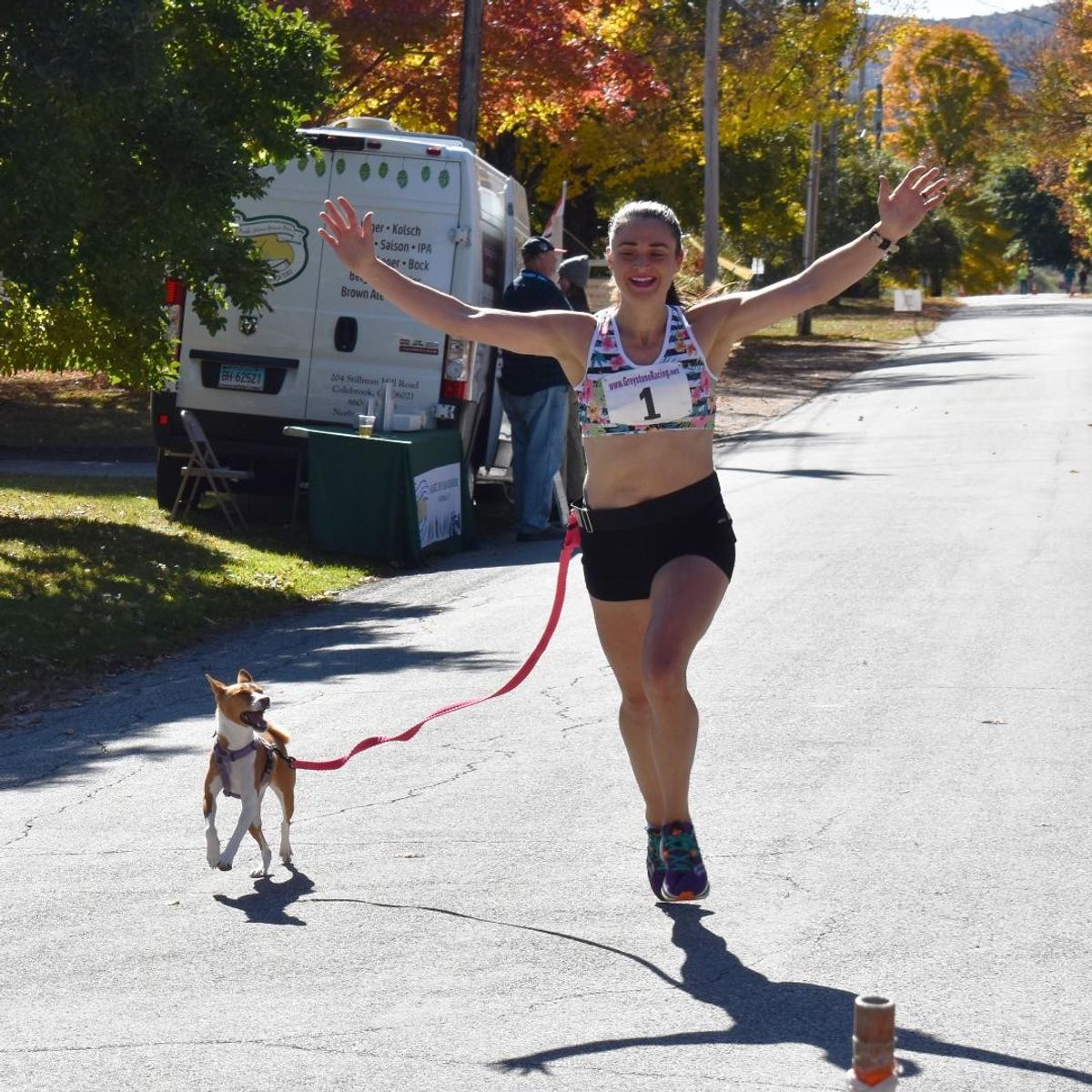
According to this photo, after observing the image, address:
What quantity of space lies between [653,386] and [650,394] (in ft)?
0.08

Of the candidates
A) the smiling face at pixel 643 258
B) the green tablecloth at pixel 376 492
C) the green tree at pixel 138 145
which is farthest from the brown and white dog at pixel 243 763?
the green tablecloth at pixel 376 492

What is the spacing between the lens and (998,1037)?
4293 mm

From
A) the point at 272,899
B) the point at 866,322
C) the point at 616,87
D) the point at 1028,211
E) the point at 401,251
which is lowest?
the point at 272,899

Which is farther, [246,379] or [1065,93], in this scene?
[1065,93]

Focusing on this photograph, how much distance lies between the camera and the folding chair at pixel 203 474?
1381cm

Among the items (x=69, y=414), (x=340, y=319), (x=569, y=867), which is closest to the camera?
(x=569, y=867)

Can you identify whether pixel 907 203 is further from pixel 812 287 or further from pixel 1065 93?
pixel 1065 93

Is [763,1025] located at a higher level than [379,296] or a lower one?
lower

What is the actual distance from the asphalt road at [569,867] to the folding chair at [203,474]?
274 centimetres

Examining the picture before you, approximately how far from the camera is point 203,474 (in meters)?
14.0

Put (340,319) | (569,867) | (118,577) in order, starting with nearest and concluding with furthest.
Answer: (569,867) < (118,577) < (340,319)

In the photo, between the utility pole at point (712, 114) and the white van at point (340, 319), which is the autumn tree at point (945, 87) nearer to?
the utility pole at point (712, 114)

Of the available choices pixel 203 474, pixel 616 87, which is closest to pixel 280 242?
pixel 203 474

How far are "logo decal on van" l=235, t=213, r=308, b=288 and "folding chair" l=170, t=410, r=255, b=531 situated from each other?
128 cm
